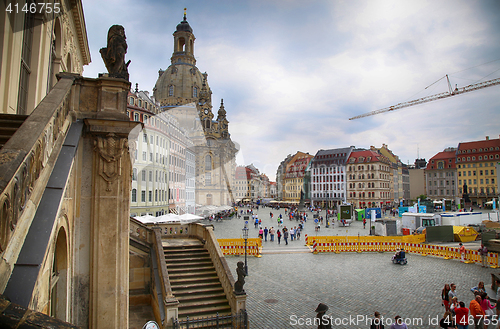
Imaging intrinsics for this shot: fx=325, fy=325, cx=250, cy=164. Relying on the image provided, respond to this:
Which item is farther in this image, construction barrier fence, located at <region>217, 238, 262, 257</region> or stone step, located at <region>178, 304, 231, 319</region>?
construction barrier fence, located at <region>217, 238, 262, 257</region>

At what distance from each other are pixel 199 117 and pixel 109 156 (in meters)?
85.8

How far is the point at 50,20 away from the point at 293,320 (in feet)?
43.3

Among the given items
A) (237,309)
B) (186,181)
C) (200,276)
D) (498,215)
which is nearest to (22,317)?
(237,309)

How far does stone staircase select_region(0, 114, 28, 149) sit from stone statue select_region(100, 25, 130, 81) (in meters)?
2.16

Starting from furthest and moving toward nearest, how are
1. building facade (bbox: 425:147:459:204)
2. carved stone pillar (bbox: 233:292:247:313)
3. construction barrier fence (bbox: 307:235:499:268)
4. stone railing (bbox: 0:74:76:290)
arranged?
building facade (bbox: 425:147:459:204) → construction barrier fence (bbox: 307:235:499:268) → carved stone pillar (bbox: 233:292:247:313) → stone railing (bbox: 0:74:76:290)

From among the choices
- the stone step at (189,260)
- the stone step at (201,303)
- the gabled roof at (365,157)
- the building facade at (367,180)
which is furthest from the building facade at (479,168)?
the stone step at (201,303)

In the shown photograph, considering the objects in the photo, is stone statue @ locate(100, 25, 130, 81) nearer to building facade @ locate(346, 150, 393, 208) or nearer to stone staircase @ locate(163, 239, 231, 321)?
stone staircase @ locate(163, 239, 231, 321)

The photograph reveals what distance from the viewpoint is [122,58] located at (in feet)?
23.4

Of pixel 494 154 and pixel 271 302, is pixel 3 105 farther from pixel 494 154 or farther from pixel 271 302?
pixel 494 154

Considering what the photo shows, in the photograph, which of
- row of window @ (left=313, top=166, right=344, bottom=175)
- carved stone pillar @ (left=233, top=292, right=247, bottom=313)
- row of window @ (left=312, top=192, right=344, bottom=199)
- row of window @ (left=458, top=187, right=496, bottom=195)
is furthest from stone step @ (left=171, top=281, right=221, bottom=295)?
row of window @ (left=458, top=187, right=496, bottom=195)

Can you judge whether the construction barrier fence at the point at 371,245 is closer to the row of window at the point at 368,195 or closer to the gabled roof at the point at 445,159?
the row of window at the point at 368,195

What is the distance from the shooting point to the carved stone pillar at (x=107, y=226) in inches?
244

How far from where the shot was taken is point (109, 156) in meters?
6.30

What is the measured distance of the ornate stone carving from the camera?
6.25 meters
